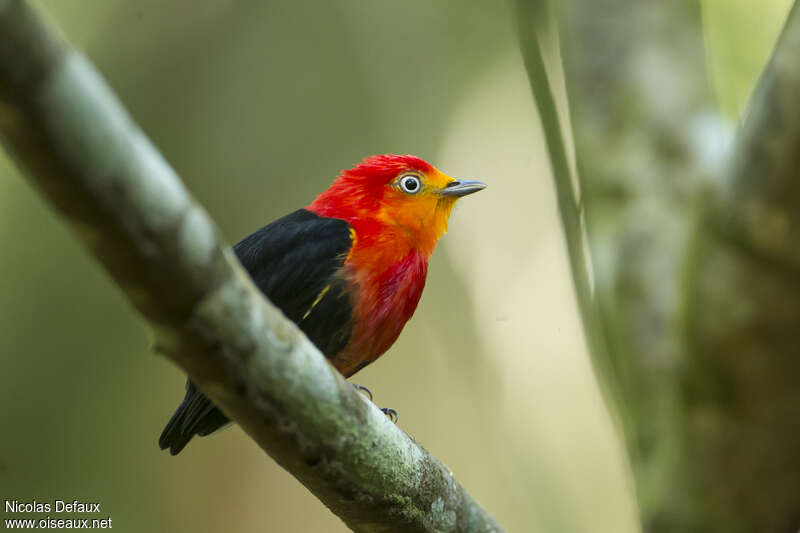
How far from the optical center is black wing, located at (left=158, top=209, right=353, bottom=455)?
2.99m

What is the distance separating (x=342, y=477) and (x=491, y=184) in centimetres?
405

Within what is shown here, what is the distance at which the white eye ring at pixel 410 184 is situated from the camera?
3.47 m

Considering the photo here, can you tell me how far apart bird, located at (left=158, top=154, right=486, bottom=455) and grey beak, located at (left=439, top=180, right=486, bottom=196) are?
0.22 ft

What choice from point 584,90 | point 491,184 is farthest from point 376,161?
point 491,184

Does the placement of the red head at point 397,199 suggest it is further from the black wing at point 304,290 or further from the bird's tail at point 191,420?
the bird's tail at point 191,420

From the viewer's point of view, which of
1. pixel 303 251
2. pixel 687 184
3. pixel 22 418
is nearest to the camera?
pixel 303 251

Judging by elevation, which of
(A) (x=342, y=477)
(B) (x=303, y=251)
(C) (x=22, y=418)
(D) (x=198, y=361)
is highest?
(D) (x=198, y=361)

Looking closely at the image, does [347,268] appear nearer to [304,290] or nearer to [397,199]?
[304,290]

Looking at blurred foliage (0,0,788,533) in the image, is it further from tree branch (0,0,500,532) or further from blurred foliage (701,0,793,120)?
tree branch (0,0,500,532)

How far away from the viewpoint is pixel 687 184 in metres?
3.71

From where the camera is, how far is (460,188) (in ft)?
11.6

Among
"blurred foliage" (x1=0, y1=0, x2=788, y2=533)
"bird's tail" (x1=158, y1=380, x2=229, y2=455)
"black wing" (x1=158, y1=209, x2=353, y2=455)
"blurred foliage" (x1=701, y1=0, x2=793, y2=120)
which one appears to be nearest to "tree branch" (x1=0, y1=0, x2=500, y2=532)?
"bird's tail" (x1=158, y1=380, x2=229, y2=455)

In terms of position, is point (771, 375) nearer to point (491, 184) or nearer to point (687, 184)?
point (687, 184)

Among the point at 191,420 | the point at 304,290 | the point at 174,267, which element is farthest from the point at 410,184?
the point at 174,267
